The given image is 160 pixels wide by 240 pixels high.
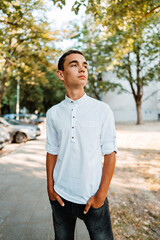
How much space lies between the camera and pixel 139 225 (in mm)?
3100

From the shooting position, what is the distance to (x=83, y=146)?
4.89 ft

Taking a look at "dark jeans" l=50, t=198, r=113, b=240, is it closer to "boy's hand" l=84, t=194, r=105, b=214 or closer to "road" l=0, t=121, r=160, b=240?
"boy's hand" l=84, t=194, r=105, b=214

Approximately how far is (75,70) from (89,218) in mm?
1127

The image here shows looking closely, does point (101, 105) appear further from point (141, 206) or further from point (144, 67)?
point (144, 67)

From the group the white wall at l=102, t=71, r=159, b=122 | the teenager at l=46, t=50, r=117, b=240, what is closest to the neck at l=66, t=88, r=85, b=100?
the teenager at l=46, t=50, r=117, b=240

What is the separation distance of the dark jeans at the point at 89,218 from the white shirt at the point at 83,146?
9 cm

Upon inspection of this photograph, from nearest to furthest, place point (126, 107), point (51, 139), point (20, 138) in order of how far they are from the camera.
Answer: point (51, 139) → point (20, 138) → point (126, 107)

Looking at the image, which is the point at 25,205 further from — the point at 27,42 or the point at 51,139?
the point at 27,42

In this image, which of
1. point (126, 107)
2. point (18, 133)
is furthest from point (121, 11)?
point (126, 107)

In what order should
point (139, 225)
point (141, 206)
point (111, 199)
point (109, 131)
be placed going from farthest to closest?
point (111, 199) < point (141, 206) < point (139, 225) < point (109, 131)

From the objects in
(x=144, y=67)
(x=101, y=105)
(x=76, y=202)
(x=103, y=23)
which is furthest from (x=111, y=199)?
(x=144, y=67)

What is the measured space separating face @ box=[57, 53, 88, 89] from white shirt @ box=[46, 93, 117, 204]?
0.14 metres

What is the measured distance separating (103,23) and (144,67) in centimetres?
1797

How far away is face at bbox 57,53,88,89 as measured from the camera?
156 centimetres
